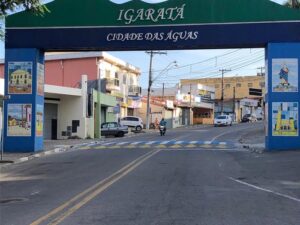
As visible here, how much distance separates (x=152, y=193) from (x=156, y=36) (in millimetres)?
16889

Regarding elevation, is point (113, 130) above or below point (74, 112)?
below

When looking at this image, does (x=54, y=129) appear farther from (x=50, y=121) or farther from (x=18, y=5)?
(x=18, y=5)

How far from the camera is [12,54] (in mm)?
29594

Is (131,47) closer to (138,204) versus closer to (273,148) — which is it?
(273,148)

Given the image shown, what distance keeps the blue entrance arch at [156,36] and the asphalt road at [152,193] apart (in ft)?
22.4

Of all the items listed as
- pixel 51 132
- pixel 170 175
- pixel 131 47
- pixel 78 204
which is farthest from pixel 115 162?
pixel 51 132

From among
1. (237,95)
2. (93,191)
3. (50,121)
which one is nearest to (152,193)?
(93,191)

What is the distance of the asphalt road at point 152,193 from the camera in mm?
Answer: 9750

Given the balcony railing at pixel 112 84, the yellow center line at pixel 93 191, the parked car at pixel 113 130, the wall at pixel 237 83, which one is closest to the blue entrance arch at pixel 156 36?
the yellow center line at pixel 93 191

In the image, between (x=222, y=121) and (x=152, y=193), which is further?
(x=222, y=121)

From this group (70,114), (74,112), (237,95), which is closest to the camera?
(74,112)

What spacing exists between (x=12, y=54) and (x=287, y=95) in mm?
14870

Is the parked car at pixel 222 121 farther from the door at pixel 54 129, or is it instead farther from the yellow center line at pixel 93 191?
the yellow center line at pixel 93 191

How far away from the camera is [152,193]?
503 inches
